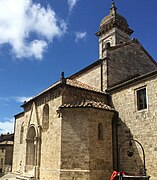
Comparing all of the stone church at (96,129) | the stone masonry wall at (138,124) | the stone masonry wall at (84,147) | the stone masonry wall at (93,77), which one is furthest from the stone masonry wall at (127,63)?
the stone masonry wall at (84,147)

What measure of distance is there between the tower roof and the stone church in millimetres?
8564

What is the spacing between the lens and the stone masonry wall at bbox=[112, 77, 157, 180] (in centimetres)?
1334

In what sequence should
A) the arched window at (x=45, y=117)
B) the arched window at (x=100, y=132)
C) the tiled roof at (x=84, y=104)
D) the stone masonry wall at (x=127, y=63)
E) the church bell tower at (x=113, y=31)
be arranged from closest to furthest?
the tiled roof at (x=84, y=104), the arched window at (x=100, y=132), the arched window at (x=45, y=117), the stone masonry wall at (x=127, y=63), the church bell tower at (x=113, y=31)

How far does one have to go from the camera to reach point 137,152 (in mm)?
14203

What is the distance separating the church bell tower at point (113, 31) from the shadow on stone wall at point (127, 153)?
1193 cm

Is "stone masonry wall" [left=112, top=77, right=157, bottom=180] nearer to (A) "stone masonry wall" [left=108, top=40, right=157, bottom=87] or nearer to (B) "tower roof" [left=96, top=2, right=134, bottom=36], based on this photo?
(A) "stone masonry wall" [left=108, top=40, right=157, bottom=87]

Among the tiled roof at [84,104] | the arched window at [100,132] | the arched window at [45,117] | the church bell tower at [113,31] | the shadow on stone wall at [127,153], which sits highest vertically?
the church bell tower at [113,31]

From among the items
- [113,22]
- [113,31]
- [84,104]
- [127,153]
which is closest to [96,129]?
[84,104]

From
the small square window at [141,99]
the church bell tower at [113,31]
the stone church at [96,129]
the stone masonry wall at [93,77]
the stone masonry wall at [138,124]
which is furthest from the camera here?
the church bell tower at [113,31]

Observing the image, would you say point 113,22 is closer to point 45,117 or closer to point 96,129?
point 45,117

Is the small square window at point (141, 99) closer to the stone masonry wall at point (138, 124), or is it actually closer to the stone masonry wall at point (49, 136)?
the stone masonry wall at point (138, 124)

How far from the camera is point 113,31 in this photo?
25.9 meters

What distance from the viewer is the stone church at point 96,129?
13.9 meters

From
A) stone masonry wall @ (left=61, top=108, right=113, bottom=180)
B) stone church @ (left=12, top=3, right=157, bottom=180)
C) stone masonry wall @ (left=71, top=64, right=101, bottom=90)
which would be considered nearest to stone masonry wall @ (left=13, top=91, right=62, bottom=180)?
stone church @ (left=12, top=3, right=157, bottom=180)
